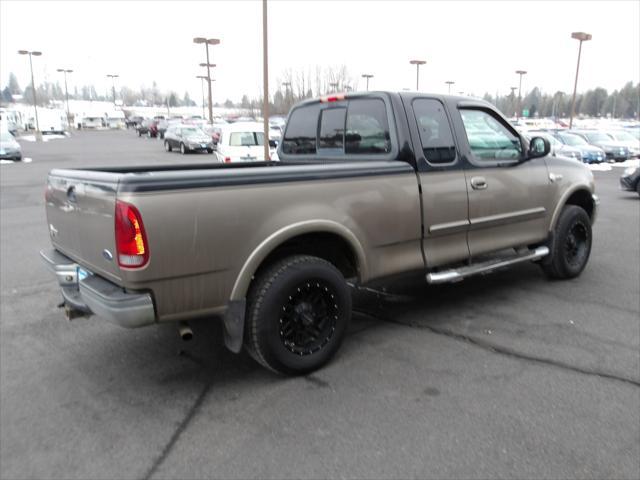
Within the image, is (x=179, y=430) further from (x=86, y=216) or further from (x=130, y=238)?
(x=86, y=216)

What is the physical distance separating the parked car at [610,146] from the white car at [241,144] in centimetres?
1703

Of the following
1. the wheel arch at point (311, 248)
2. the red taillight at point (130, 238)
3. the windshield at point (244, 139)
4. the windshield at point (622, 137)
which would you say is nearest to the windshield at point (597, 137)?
the windshield at point (622, 137)

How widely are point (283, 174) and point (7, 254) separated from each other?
5.85 meters

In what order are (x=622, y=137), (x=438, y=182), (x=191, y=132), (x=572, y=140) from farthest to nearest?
(x=191, y=132) → (x=622, y=137) → (x=572, y=140) → (x=438, y=182)

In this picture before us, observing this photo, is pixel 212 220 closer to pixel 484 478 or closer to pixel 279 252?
pixel 279 252

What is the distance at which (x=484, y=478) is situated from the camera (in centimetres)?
275

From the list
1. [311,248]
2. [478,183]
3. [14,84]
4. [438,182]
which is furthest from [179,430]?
[14,84]

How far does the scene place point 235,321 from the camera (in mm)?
3551

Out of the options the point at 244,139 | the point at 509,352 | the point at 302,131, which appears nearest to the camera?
the point at 509,352

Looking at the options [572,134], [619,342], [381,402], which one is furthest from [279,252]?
[572,134]

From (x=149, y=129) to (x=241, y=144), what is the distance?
137ft

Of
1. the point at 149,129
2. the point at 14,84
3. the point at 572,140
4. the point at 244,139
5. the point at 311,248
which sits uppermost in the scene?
the point at 14,84

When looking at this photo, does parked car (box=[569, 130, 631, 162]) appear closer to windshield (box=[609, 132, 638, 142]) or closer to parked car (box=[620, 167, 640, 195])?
windshield (box=[609, 132, 638, 142])

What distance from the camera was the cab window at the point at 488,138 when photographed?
5.08 meters
